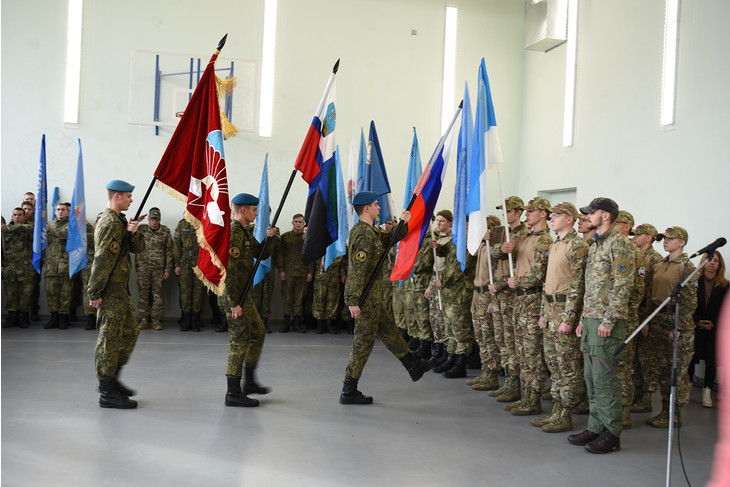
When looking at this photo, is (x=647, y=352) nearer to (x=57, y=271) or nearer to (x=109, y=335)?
(x=109, y=335)

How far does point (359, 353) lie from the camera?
5074mm

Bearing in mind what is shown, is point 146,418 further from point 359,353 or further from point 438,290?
point 438,290

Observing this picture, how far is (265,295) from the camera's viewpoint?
959 centimetres

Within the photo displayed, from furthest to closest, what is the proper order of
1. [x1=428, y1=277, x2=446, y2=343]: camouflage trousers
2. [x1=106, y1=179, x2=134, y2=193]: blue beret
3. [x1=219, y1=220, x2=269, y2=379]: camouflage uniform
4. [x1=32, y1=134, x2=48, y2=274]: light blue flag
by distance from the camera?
[x1=32, y1=134, x2=48, y2=274]: light blue flag → [x1=428, y1=277, x2=446, y2=343]: camouflage trousers → [x1=219, y1=220, x2=269, y2=379]: camouflage uniform → [x1=106, y1=179, x2=134, y2=193]: blue beret

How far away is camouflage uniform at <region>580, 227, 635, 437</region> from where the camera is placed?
3.98 m

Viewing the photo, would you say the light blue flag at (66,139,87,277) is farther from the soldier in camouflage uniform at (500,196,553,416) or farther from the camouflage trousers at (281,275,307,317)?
the soldier in camouflage uniform at (500,196,553,416)

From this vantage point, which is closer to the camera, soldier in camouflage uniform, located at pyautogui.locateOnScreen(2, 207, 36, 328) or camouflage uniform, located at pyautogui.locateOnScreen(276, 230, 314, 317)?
soldier in camouflage uniform, located at pyautogui.locateOnScreen(2, 207, 36, 328)

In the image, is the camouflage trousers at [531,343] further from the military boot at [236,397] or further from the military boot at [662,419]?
the military boot at [236,397]

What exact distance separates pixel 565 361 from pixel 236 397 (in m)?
2.57

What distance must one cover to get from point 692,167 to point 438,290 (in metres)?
3.15

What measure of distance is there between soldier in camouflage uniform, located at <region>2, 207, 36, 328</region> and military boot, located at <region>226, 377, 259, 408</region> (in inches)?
203

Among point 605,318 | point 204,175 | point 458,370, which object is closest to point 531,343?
point 605,318

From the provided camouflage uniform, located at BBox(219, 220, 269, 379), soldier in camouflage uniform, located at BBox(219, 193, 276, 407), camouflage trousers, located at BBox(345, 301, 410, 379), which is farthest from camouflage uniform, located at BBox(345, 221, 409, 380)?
camouflage uniform, located at BBox(219, 220, 269, 379)

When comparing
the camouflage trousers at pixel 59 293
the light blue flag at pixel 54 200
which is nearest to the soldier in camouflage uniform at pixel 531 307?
the camouflage trousers at pixel 59 293
